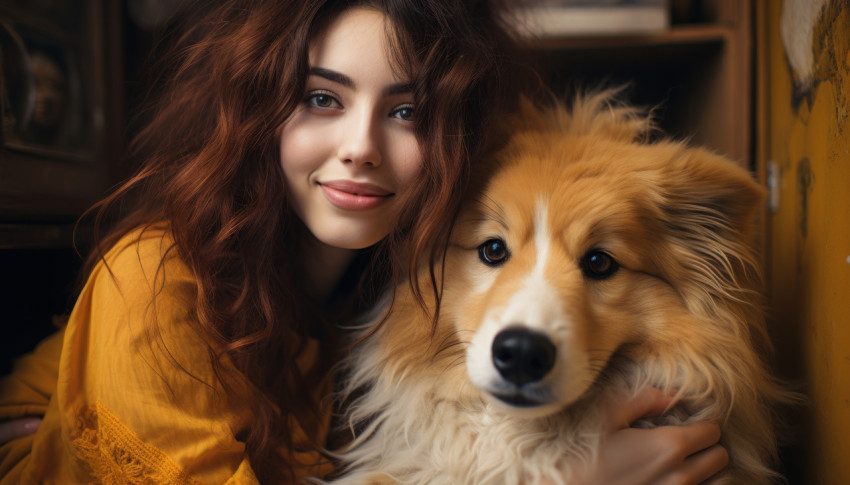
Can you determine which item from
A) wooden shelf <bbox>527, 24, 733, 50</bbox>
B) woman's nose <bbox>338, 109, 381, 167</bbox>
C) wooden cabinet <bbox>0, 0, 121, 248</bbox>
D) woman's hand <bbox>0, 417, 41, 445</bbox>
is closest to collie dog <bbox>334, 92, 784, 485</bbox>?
woman's nose <bbox>338, 109, 381, 167</bbox>

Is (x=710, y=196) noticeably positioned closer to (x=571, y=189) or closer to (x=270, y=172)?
(x=571, y=189)

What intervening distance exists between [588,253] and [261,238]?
29.2 inches

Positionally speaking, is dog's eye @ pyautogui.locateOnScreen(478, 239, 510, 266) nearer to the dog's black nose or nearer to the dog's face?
the dog's face

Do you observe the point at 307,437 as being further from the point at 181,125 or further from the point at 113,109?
the point at 113,109

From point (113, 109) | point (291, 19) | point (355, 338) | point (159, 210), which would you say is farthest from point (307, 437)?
point (113, 109)

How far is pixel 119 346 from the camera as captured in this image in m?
1.14

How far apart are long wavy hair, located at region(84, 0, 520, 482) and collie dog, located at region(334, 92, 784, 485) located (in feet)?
0.38

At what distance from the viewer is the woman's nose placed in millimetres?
1239

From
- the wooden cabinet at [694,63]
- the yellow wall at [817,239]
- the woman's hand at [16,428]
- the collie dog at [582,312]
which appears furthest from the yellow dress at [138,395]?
the wooden cabinet at [694,63]

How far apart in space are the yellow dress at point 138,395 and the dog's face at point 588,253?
527mm

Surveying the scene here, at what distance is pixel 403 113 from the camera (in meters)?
1.34

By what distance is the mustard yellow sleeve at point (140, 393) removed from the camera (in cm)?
112

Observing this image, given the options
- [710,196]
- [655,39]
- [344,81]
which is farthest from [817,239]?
[344,81]

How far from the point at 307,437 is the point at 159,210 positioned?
0.65m
